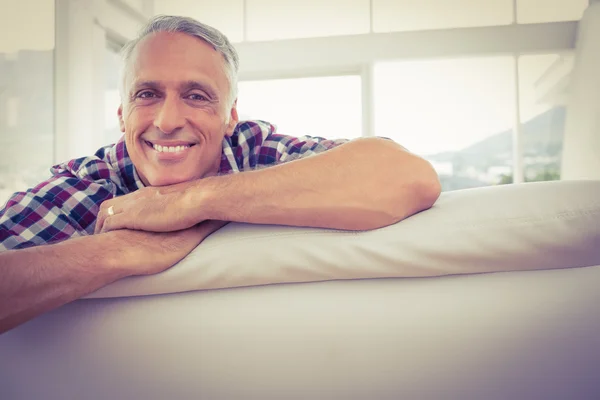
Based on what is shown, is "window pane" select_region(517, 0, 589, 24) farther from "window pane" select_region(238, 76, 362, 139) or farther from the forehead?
the forehead

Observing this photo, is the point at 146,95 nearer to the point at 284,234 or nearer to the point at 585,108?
the point at 284,234

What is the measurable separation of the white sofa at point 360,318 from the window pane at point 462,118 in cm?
382

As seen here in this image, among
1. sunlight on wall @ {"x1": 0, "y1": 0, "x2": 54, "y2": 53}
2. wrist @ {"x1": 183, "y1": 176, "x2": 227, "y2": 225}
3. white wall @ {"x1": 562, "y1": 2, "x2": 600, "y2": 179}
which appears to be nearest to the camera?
wrist @ {"x1": 183, "y1": 176, "x2": 227, "y2": 225}

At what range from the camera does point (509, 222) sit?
689 mm

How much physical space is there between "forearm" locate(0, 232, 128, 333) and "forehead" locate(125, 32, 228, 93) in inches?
22.7

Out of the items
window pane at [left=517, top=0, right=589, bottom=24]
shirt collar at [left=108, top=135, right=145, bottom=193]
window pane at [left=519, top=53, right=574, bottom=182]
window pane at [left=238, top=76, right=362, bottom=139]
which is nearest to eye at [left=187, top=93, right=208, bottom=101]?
shirt collar at [left=108, top=135, right=145, bottom=193]

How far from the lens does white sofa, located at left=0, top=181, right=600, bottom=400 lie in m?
0.66

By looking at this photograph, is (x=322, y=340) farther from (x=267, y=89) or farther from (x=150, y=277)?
(x=267, y=89)

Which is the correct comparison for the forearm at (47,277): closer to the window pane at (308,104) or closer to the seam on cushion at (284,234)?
the seam on cushion at (284,234)

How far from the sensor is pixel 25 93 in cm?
299

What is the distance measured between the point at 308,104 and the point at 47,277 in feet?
13.4

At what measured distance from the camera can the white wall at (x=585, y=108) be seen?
3.94m

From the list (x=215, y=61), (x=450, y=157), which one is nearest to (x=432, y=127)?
(x=450, y=157)

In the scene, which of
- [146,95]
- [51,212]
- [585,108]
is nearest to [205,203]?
[51,212]
